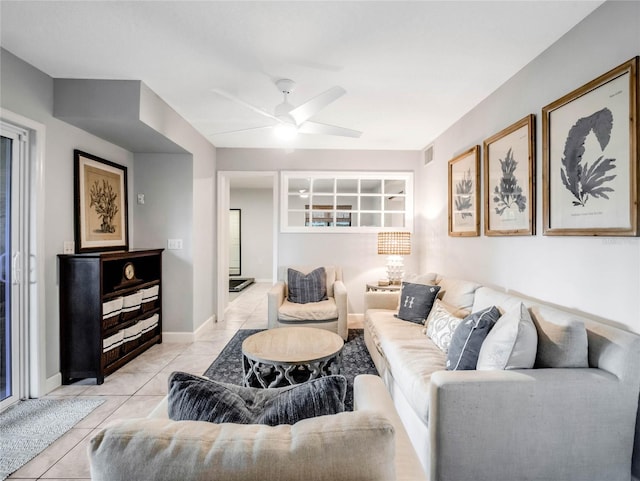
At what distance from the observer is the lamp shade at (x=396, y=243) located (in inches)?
162

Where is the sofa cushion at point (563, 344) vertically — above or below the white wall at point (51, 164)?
below

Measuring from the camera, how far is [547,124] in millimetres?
2082

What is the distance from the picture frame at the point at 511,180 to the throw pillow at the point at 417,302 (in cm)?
73

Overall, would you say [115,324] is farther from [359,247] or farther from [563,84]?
[563,84]

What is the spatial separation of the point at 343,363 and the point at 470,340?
5.20 feet

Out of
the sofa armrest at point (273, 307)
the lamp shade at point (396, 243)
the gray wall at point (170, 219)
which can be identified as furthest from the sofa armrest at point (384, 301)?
the gray wall at point (170, 219)

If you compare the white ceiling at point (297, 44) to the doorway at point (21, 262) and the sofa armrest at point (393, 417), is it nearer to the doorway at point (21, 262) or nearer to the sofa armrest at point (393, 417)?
the doorway at point (21, 262)

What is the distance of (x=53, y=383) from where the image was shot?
2.58 m

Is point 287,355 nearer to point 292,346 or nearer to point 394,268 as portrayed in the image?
point 292,346

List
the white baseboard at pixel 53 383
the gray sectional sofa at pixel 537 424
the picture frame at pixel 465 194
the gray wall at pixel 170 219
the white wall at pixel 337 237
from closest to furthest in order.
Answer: the gray sectional sofa at pixel 537 424 < the white baseboard at pixel 53 383 < the picture frame at pixel 465 194 < the gray wall at pixel 170 219 < the white wall at pixel 337 237

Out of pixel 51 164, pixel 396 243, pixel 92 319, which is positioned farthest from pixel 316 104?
pixel 92 319

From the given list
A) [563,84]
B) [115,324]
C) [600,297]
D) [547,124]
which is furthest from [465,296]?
[115,324]

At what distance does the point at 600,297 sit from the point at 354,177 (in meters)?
3.32

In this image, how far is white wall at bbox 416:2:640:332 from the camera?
5.22 feet
